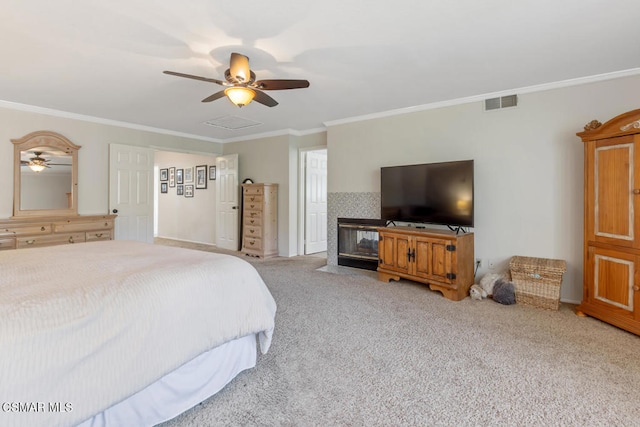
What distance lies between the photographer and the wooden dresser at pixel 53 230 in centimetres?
419

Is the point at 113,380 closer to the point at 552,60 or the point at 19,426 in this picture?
the point at 19,426

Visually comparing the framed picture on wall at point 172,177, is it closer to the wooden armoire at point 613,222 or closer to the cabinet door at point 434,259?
the cabinet door at point 434,259

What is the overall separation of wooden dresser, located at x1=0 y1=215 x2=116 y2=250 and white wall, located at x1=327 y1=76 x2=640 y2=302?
490cm

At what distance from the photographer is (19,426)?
107 centimetres

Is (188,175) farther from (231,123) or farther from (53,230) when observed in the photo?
(53,230)

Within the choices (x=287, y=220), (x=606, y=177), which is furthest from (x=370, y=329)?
(x=287, y=220)

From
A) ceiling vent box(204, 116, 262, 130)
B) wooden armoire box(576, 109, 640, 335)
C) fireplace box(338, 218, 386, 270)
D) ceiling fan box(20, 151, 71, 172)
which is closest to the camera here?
wooden armoire box(576, 109, 640, 335)

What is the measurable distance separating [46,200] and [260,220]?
3.28 m

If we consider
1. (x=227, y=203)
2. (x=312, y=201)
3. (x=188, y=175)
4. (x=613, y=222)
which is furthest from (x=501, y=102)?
(x=188, y=175)

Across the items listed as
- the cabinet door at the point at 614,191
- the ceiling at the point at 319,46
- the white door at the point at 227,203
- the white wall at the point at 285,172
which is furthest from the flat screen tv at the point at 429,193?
the white door at the point at 227,203

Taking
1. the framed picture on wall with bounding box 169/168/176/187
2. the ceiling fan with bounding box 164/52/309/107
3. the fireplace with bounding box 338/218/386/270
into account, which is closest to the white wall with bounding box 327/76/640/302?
the fireplace with bounding box 338/218/386/270

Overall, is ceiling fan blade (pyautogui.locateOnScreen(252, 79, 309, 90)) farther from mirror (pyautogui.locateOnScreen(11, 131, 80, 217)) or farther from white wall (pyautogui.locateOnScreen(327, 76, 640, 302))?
mirror (pyautogui.locateOnScreen(11, 131, 80, 217))

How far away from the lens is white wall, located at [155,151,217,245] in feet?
24.8

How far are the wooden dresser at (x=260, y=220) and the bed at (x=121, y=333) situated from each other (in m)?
3.84
